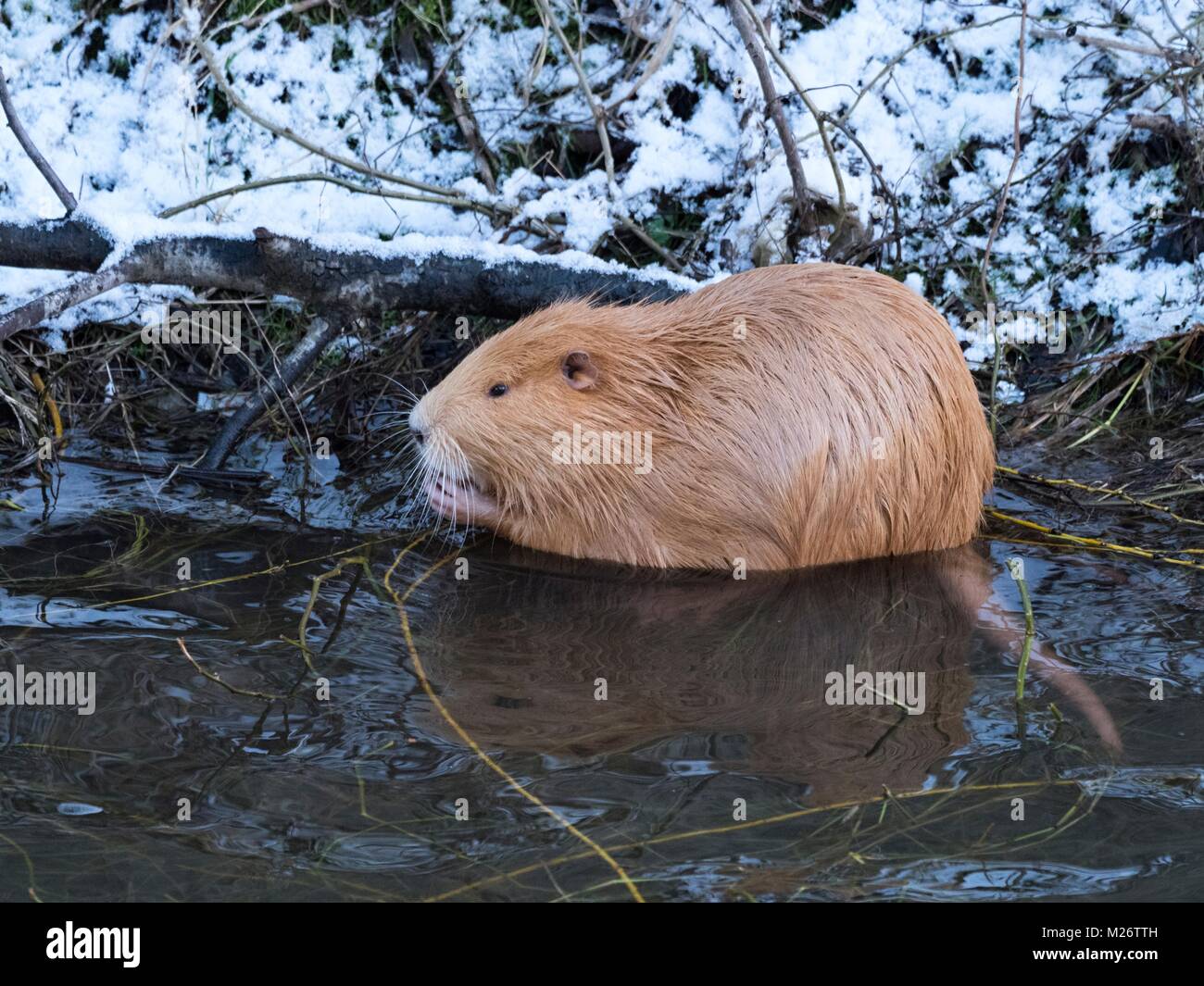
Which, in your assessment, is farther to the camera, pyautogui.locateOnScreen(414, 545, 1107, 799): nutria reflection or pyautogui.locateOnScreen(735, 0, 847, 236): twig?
pyautogui.locateOnScreen(735, 0, 847, 236): twig

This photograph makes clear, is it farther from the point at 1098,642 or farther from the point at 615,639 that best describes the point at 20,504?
the point at 1098,642

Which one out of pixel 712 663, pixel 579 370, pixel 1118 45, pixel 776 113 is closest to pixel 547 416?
pixel 579 370

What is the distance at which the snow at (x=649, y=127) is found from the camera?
4.35 metres

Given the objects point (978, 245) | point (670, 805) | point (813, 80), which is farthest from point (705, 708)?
point (813, 80)

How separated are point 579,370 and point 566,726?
110cm

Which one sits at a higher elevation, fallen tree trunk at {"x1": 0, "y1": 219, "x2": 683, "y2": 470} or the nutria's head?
fallen tree trunk at {"x1": 0, "y1": 219, "x2": 683, "y2": 470}

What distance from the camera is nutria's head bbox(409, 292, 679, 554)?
3.27m

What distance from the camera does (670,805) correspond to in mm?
2193

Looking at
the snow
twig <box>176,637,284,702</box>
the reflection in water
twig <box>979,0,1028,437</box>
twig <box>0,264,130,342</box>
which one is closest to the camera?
the reflection in water

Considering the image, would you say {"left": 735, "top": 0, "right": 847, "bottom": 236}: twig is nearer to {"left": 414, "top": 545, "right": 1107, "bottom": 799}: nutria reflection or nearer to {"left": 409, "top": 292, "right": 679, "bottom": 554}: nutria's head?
{"left": 409, "top": 292, "right": 679, "bottom": 554}: nutria's head

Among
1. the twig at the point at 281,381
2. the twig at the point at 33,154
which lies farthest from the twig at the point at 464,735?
the twig at the point at 33,154

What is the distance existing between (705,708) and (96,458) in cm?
205

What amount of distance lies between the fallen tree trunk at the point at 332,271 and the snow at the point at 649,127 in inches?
20.7

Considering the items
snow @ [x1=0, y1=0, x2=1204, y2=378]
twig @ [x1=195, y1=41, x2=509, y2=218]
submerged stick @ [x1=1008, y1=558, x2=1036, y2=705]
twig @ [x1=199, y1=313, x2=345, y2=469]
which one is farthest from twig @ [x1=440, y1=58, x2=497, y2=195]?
submerged stick @ [x1=1008, y1=558, x2=1036, y2=705]
